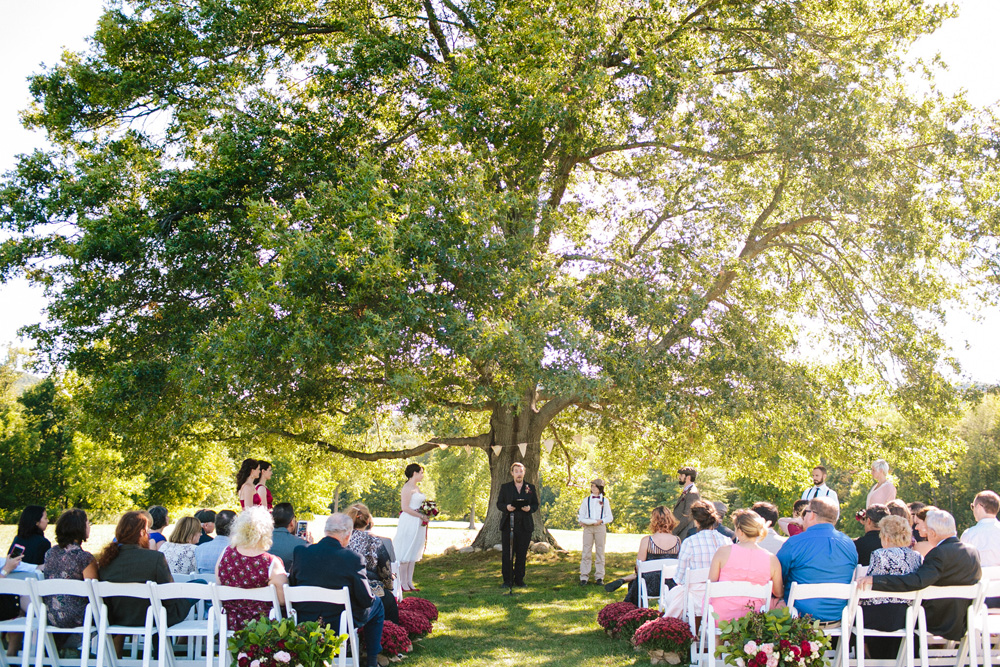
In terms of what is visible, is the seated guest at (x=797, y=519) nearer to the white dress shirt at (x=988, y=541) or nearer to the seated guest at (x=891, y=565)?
the white dress shirt at (x=988, y=541)

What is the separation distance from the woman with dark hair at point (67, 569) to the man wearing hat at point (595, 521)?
7466 millimetres

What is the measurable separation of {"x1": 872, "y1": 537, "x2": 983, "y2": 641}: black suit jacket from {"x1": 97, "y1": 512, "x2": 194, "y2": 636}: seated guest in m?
5.46

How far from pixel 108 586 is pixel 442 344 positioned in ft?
22.0

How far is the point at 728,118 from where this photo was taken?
44.7 feet

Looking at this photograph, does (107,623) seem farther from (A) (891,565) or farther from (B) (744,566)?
(A) (891,565)

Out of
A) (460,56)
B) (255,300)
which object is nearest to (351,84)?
(460,56)

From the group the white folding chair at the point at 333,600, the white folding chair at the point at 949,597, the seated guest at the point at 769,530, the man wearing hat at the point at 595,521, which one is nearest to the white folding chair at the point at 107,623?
the white folding chair at the point at 333,600

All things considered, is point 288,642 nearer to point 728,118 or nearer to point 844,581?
point 844,581

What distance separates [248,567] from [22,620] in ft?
7.10

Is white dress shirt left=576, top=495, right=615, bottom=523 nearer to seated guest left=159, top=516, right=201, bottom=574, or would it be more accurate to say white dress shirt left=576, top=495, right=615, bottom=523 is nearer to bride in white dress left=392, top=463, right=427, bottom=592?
bride in white dress left=392, top=463, right=427, bottom=592

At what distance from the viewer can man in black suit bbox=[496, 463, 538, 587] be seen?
37.8ft

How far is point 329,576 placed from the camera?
19.4 ft

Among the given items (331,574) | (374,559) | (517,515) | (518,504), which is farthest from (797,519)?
(331,574)

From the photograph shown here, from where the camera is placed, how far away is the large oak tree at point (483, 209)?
1152cm
